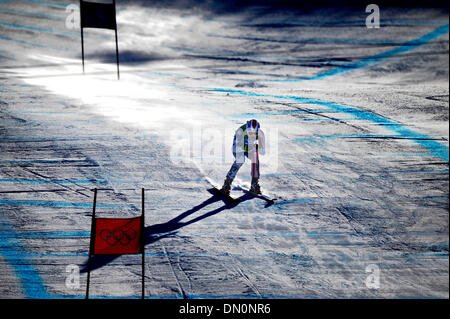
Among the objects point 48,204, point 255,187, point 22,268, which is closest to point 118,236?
point 22,268

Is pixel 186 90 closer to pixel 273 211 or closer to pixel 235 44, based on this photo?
pixel 235 44

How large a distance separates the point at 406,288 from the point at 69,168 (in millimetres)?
7048

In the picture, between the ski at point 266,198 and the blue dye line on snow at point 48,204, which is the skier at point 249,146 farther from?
the blue dye line on snow at point 48,204

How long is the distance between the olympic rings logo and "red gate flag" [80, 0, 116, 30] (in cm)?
957

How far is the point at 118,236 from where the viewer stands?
565 centimetres

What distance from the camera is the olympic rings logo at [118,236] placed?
5617mm

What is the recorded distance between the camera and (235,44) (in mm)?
17453

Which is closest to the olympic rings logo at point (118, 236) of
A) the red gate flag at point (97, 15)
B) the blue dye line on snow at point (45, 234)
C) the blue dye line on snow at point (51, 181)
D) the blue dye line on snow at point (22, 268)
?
the blue dye line on snow at point (22, 268)

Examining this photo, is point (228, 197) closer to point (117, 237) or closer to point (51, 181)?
point (117, 237)

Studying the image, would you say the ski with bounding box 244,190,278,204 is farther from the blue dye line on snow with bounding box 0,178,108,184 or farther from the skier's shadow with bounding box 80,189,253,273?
the blue dye line on snow with bounding box 0,178,108,184

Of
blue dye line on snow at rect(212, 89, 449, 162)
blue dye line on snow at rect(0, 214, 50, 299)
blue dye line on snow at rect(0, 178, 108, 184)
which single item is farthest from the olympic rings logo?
blue dye line on snow at rect(212, 89, 449, 162)

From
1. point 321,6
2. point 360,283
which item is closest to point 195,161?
point 360,283

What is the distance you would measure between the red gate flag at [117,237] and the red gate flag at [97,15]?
950 centimetres

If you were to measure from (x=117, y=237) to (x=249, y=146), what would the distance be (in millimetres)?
3584
